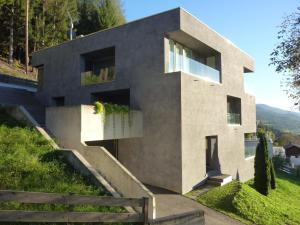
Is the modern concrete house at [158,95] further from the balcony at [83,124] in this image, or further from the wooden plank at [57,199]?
the wooden plank at [57,199]

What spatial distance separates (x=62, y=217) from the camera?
706 centimetres

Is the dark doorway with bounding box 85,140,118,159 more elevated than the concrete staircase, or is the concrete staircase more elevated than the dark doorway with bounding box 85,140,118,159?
the dark doorway with bounding box 85,140,118,159

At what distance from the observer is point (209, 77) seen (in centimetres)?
2005

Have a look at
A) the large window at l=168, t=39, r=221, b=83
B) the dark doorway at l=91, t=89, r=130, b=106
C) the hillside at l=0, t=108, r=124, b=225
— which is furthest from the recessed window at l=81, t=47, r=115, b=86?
the hillside at l=0, t=108, r=124, b=225

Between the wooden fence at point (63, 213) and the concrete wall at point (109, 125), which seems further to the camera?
the concrete wall at point (109, 125)

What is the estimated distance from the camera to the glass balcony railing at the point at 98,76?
20.0 meters

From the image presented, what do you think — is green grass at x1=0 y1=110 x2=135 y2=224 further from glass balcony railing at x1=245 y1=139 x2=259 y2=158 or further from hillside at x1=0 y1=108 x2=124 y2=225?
glass balcony railing at x1=245 y1=139 x2=259 y2=158

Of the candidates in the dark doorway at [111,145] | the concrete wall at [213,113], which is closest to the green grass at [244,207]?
the concrete wall at [213,113]

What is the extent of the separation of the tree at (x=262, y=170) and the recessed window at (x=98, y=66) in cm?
1109

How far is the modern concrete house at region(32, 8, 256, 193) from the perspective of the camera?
16.4 m

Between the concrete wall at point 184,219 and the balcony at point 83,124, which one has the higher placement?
the balcony at point 83,124

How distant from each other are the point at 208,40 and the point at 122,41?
5513mm

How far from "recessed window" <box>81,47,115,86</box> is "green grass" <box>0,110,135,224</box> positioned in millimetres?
7547

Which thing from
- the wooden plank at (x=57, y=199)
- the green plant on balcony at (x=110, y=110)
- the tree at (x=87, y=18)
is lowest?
the wooden plank at (x=57, y=199)
